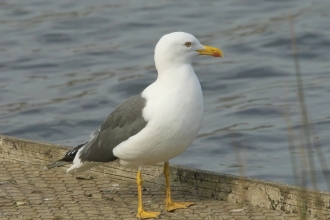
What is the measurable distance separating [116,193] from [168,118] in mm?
1009

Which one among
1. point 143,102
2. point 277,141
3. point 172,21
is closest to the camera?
point 143,102

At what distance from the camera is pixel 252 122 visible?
39.3 feet

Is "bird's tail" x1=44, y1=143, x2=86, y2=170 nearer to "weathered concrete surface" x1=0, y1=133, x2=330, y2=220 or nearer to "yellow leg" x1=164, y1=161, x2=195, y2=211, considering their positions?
"weathered concrete surface" x1=0, y1=133, x2=330, y2=220

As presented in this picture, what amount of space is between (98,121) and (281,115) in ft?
9.45

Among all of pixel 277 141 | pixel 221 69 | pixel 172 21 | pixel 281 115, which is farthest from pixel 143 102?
pixel 172 21

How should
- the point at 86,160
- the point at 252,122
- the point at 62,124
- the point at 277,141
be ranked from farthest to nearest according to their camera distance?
the point at 62,124 → the point at 252,122 → the point at 277,141 → the point at 86,160

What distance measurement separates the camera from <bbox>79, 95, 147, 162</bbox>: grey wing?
5973 mm

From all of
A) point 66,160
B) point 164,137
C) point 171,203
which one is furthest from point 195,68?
point 164,137

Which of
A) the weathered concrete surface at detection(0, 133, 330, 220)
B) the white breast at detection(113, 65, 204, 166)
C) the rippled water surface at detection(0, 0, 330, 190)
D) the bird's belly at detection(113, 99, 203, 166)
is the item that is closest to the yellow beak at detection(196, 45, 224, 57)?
the white breast at detection(113, 65, 204, 166)

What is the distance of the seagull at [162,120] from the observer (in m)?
5.79

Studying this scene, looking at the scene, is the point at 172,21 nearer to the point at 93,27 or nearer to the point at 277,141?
the point at 93,27

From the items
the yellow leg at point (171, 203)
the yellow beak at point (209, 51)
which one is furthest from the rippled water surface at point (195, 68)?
the yellow leg at point (171, 203)

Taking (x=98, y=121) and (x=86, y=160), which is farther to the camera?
(x=98, y=121)

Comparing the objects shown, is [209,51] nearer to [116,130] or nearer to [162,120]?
[162,120]
